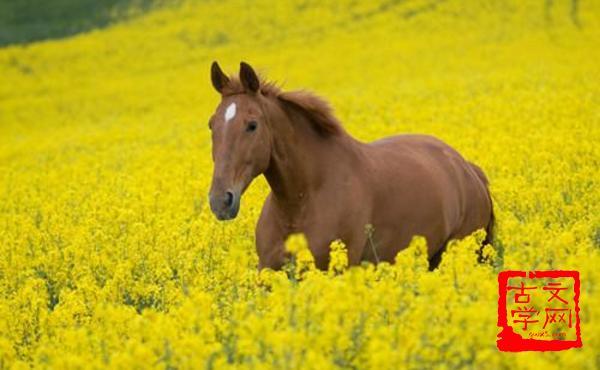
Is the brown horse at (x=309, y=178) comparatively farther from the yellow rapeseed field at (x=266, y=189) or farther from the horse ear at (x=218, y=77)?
the yellow rapeseed field at (x=266, y=189)

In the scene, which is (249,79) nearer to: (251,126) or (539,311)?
(251,126)

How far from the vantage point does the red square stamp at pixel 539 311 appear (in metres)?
4.12

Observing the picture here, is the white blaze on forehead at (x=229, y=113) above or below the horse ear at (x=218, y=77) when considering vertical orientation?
below

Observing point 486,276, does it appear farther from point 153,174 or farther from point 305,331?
point 153,174

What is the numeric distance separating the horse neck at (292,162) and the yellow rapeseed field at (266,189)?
0.62 meters

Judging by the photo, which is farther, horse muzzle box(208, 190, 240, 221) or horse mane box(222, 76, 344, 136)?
horse mane box(222, 76, 344, 136)

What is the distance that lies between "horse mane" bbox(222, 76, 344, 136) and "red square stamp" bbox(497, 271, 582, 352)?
248 centimetres

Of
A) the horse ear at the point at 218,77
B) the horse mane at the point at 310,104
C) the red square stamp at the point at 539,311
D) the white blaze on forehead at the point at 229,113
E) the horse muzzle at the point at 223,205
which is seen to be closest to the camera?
the red square stamp at the point at 539,311

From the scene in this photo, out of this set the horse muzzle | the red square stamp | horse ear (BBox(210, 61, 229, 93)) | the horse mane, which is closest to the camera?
the red square stamp

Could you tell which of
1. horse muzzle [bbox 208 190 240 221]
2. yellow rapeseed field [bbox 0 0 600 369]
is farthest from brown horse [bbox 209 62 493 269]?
yellow rapeseed field [bbox 0 0 600 369]

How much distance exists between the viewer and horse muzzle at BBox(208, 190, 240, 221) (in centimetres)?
587

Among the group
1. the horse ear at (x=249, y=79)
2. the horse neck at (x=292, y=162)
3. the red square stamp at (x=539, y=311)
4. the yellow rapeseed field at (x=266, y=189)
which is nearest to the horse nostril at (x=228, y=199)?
the yellow rapeseed field at (x=266, y=189)

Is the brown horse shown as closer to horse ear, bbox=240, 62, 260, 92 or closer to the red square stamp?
horse ear, bbox=240, 62, 260, 92

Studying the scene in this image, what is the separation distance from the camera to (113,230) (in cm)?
928
